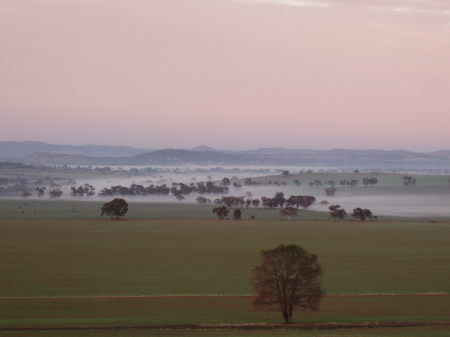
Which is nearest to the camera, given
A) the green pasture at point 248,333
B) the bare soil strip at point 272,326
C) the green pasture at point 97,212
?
the green pasture at point 248,333

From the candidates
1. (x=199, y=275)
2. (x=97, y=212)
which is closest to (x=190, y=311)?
(x=199, y=275)

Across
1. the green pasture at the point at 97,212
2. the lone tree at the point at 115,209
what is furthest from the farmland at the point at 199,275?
the green pasture at the point at 97,212

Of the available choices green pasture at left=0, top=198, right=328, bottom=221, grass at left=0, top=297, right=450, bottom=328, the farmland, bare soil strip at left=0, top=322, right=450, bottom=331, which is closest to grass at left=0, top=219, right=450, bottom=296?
the farmland

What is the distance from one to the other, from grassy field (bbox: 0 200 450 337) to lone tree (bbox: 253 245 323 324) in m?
0.86

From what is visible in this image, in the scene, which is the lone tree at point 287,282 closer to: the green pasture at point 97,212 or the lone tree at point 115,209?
the lone tree at point 115,209

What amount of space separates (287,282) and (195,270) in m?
17.7

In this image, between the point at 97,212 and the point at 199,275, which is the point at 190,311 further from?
the point at 97,212

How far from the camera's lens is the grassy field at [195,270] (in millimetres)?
33531

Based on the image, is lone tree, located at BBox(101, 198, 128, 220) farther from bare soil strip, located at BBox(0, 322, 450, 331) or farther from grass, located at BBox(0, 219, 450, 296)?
bare soil strip, located at BBox(0, 322, 450, 331)

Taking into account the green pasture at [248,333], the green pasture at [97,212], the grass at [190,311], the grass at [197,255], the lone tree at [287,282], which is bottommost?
the green pasture at [97,212]

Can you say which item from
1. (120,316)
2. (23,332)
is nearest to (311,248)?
(120,316)

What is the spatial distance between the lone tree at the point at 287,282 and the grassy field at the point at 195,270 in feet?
2.82

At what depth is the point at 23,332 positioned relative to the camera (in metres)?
29.4

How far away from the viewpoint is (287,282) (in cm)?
3372
